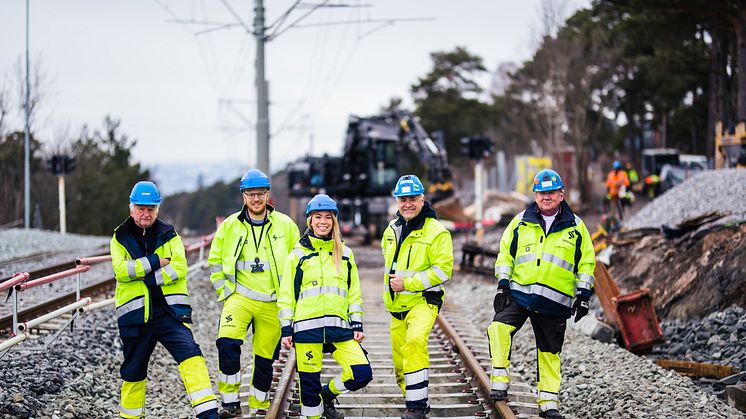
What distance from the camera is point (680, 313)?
10.7 meters

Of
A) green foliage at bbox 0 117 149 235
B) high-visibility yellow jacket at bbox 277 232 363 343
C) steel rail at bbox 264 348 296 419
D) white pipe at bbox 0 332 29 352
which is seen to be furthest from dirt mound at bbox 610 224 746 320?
green foliage at bbox 0 117 149 235

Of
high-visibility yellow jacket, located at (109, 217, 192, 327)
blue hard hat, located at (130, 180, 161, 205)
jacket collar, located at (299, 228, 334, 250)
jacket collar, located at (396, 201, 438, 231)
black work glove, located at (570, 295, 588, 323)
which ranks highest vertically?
blue hard hat, located at (130, 180, 161, 205)

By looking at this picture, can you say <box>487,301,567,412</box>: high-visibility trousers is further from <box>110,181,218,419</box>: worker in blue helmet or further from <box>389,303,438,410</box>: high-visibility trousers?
<box>110,181,218,419</box>: worker in blue helmet

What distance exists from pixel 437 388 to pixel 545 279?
68.4 inches

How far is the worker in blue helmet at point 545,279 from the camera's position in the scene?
6.81 meters

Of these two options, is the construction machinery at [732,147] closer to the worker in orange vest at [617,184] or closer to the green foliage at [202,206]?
the worker in orange vest at [617,184]

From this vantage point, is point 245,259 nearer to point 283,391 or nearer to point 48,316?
point 283,391

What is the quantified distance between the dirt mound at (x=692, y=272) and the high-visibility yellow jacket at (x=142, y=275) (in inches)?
274

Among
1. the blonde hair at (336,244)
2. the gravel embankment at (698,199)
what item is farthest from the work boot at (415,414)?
the gravel embankment at (698,199)

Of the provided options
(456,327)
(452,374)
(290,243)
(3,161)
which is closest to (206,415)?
(290,243)

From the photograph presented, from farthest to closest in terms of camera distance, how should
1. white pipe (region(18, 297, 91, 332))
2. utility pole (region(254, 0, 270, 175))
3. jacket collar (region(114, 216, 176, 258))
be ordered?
1. utility pole (region(254, 0, 270, 175))
2. white pipe (region(18, 297, 91, 332))
3. jacket collar (region(114, 216, 176, 258))

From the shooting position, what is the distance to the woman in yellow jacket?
621 centimetres

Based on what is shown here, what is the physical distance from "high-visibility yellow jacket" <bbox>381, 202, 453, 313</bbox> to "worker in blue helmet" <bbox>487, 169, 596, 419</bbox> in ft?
1.69

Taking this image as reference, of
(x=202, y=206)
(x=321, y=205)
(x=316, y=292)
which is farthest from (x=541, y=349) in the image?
(x=202, y=206)
